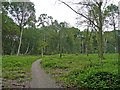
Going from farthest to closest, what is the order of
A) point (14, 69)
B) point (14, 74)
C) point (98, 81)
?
point (14, 69), point (14, 74), point (98, 81)

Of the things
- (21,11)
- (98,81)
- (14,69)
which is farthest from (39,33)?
(98,81)

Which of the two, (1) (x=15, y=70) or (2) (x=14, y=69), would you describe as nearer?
(1) (x=15, y=70)

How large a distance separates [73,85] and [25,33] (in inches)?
1089

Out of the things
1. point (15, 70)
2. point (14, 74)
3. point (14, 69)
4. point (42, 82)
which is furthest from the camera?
point (14, 69)

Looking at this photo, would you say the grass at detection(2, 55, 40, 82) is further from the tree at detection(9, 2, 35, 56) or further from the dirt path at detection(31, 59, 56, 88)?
the tree at detection(9, 2, 35, 56)

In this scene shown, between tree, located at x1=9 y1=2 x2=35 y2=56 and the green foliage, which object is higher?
tree, located at x1=9 y1=2 x2=35 y2=56

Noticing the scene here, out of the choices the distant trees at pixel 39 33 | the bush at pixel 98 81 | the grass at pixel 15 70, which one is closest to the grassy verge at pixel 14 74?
the grass at pixel 15 70

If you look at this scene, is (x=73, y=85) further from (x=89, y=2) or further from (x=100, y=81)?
(x=89, y=2)

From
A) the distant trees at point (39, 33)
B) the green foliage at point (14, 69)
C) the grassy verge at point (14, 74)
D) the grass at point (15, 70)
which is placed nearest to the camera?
the grassy verge at point (14, 74)

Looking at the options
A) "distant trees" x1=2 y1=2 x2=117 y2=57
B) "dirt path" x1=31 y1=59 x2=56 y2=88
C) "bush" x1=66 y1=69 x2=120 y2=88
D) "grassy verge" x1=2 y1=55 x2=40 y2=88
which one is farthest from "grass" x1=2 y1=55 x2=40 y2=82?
"distant trees" x1=2 y1=2 x2=117 y2=57

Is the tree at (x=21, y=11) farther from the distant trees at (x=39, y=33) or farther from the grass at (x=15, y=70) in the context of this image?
the grass at (x=15, y=70)

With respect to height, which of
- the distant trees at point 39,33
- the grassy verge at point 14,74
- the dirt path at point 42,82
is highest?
the distant trees at point 39,33

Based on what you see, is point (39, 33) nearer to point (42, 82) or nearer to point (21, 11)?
point (21, 11)

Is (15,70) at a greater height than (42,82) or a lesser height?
greater
